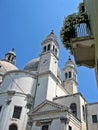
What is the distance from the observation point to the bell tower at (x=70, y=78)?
36906 mm

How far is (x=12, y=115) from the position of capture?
24078 millimetres

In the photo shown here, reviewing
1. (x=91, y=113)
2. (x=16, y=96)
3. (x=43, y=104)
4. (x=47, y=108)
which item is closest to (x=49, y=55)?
(x=16, y=96)

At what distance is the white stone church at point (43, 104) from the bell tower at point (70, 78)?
5483 mm

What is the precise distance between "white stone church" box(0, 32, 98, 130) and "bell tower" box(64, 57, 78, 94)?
18.0 ft

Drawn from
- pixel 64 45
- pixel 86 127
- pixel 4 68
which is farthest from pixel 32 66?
pixel 64 45

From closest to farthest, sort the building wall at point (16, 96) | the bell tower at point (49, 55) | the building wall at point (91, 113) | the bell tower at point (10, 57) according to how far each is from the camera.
→ the building wall at point (91, 113), the building wall at point (16, 96), the bell tower at point (49, 55), the bell tower at point (10, 57)

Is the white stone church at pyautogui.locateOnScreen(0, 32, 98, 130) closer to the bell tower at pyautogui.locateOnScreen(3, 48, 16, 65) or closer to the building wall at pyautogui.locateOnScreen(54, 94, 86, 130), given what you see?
the building wall at pyautogui.locateOnScreen(54, 94, 86, 130)

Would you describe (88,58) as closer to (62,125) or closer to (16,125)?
(62,125)

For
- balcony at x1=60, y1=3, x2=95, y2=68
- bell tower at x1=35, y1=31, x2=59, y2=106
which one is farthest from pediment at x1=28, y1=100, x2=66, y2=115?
balcony at x1=60, y1=3, x2=95, y2=68

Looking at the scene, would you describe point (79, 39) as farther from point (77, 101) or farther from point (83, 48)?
point (77, 101)

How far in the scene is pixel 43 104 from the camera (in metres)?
21.7

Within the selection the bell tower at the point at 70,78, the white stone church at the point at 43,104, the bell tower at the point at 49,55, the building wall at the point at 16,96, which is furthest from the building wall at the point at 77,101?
the bell tower at the point at 70,78

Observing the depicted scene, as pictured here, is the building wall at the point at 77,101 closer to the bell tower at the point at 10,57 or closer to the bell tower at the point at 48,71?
the bell tower at the point at 48,71

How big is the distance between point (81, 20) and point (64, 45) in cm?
147
